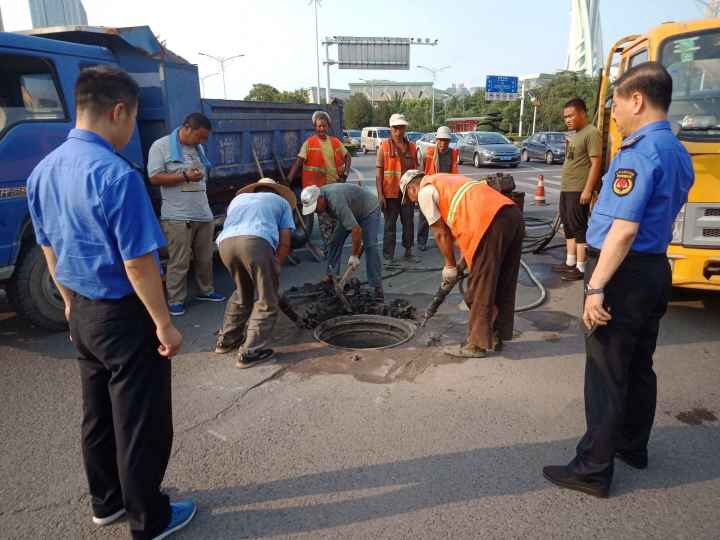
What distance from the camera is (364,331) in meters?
5.07

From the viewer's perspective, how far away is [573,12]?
8400 cm

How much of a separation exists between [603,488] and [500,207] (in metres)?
2.01

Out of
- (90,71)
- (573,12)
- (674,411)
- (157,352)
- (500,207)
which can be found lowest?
(674,411)

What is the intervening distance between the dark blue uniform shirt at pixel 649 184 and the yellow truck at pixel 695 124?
7.31 ft

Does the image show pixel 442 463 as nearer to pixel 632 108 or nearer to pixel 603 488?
pixel 603 488

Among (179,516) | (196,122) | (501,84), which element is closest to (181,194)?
(196,122)

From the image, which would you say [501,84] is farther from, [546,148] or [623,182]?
[623,182]

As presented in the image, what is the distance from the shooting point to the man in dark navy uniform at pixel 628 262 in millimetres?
2234

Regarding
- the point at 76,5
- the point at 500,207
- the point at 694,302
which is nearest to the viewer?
the point at 500,207

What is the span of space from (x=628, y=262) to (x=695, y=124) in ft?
9.84

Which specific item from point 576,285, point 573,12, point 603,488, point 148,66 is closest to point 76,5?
point 148,66

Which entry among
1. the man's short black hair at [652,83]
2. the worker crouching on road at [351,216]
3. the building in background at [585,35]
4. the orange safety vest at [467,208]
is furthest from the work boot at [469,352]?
the building in background at [585,35]

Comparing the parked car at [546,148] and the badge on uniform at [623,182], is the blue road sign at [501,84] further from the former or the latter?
the badge on uniform at [623,182]

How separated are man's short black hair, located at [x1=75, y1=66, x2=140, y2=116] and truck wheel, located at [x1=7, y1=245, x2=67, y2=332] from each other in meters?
3.09
